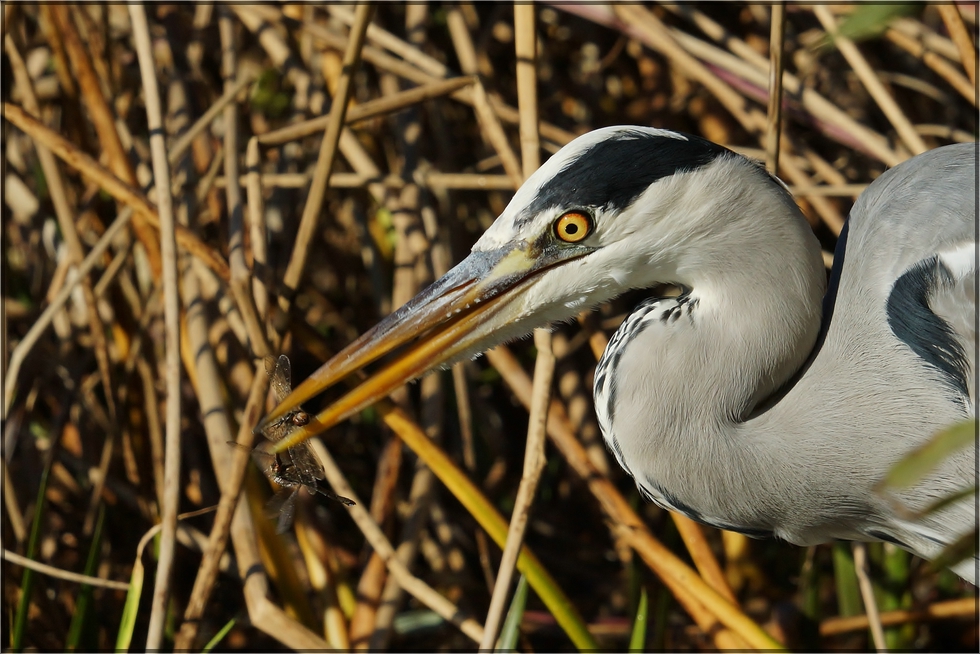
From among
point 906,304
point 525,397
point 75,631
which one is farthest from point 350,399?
point 75,631

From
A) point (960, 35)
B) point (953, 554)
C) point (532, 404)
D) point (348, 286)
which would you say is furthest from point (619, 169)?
point (348, 286)

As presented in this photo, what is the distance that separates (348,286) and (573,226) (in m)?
1.30

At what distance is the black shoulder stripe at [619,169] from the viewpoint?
1.04 metres

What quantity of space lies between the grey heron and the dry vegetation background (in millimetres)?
337

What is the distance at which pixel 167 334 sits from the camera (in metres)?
1.37

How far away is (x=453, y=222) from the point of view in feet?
6.68

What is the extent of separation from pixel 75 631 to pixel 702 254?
1238mm

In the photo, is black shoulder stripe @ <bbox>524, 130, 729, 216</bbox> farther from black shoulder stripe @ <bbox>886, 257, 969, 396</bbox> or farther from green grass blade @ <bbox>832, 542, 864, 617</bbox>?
green grass blade @ <bbox>832, 542, 864, 617</bbox>

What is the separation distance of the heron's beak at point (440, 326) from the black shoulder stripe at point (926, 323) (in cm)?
41

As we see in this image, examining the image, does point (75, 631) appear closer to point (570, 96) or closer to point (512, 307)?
point (512, 307)

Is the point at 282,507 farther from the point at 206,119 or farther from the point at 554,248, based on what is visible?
the point at 206,119

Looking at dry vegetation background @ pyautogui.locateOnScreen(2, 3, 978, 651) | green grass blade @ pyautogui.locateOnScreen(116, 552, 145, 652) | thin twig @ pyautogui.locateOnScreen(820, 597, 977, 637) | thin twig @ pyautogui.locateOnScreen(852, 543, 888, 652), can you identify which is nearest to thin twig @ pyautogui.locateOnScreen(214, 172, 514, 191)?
dry vegetation background @ pyautogui.locateOnScreen(2, 3, 978, 651)

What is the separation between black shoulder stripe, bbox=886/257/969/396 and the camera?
112cm

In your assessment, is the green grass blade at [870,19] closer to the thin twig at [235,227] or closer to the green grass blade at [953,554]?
the green grass blade at [953,554]
